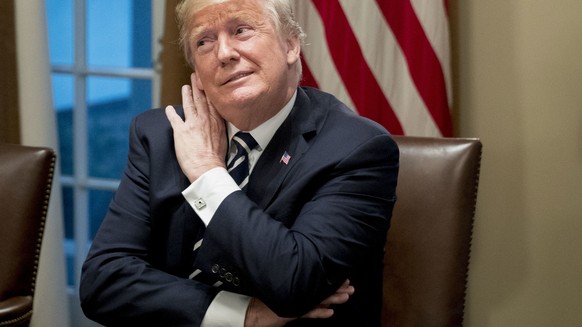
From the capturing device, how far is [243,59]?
187 centimetres

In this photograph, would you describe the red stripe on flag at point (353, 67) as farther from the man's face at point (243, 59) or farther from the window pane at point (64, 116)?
the window pane at point (64, 116)

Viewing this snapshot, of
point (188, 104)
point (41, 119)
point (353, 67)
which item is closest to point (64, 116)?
point (41, 119)

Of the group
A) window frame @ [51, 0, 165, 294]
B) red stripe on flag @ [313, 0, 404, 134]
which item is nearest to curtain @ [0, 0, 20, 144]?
window frame @ [51, 0, 165, 294]

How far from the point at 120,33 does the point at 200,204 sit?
2628 millimetres

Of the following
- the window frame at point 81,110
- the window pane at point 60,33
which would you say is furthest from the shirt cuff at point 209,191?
the window pane at point 60,33

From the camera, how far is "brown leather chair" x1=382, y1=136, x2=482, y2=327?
6.95 feet

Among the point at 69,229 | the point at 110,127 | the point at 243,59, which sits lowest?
the point at 69,229

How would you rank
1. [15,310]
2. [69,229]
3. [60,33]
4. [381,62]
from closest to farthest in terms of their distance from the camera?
[15,310] → [381,62] → [60,33] → [69,229]

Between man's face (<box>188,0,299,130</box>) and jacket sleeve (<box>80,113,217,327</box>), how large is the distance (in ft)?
0.98

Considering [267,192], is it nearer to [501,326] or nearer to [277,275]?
[277,275]

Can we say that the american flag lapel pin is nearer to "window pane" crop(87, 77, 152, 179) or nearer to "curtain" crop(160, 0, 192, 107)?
"curtain" crop(160, 0, 192, 107)

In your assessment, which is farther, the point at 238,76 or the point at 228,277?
the point at 238,76

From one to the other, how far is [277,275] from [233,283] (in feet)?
0.49

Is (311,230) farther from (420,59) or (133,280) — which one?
(420,59)
